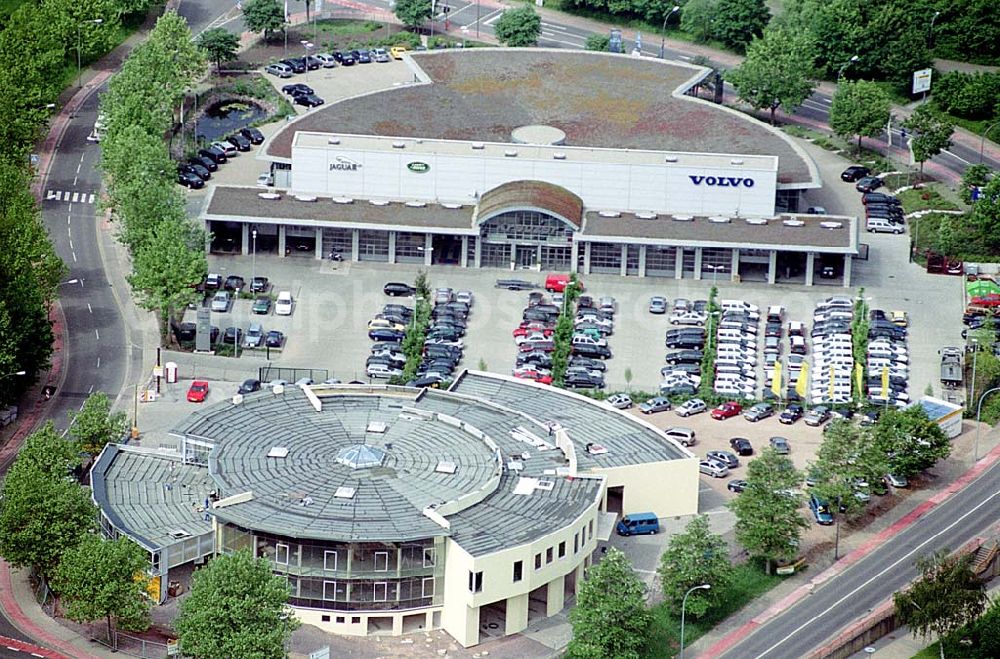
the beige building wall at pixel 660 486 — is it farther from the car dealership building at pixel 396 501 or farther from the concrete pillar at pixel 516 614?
the concrete pillar at pixel 516 614

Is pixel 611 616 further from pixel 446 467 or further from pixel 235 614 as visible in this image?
pixel 235 614

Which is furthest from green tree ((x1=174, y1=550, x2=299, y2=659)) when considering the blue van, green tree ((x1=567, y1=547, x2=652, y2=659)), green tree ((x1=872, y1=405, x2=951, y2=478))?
green tree ((x1=872, y1=405, x2=951, y2=478))

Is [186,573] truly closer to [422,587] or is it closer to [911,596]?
[422,587]

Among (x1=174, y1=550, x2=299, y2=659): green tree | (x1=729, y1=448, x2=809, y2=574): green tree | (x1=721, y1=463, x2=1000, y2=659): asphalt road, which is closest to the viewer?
(x1=174, y1=550, x2=299, y2=659): green tree

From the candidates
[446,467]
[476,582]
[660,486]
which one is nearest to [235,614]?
[476,582]

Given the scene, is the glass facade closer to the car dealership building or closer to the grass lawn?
the car dealership building

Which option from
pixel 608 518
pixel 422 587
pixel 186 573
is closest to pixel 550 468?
pixel 608 518

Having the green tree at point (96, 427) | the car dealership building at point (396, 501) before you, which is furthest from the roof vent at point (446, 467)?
the green tree at point (96, 427)
